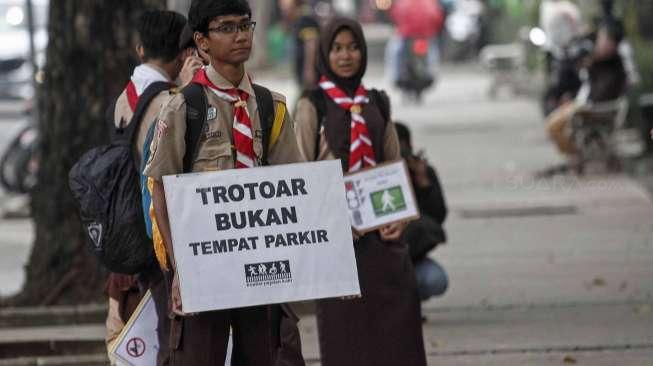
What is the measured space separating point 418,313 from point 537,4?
19.8 m

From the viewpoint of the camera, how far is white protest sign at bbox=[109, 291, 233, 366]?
6.38 m

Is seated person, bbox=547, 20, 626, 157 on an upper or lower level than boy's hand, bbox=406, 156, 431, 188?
lower

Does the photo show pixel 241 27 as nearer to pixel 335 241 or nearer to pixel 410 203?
pixel 335 241

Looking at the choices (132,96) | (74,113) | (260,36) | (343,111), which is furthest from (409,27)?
(132,96)

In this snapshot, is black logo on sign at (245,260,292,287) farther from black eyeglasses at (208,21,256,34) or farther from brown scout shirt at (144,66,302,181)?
black eyeglasses at (208,21,256,34)

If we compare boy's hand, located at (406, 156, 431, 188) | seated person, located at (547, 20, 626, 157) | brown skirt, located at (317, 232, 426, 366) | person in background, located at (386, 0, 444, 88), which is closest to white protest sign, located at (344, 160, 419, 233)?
brown skirt, located at (317, 232, 426, 366)

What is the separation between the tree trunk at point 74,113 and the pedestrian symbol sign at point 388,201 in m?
2.91

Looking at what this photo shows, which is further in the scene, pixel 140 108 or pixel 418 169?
pixel 418 169

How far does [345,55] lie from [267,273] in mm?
2047

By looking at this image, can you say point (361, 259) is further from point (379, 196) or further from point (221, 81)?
point (221, 81)

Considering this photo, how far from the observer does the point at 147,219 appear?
5934 mm

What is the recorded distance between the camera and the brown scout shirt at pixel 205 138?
Answer: 218 inches

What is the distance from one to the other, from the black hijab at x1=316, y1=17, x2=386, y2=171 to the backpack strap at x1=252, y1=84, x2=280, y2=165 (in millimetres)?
1411

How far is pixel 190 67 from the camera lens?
6441mm
